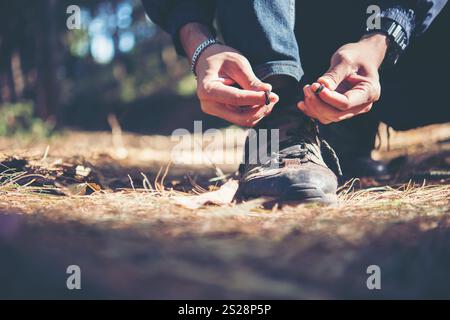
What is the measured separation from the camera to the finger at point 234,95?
132 cm

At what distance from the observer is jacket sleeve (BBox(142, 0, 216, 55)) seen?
5.73 ft

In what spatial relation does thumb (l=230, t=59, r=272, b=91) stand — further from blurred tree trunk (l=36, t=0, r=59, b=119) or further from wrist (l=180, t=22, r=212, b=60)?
blurred tree trunk (l=36, t=0, r=59, b=119)

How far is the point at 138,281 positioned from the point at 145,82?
10534 millimetres

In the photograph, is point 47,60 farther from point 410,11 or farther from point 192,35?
point 410,11

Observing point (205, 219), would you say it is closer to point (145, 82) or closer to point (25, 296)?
point (25, 296)

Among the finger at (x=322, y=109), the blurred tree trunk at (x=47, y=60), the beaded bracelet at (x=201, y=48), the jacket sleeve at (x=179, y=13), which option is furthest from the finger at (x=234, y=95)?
the blurred tree trunk at (x=47, y=60)

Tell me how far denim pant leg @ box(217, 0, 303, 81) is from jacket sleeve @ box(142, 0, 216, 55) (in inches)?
7.5

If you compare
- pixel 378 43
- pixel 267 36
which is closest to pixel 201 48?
pixel 267 36

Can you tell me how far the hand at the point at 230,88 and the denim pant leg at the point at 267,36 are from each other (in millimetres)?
130

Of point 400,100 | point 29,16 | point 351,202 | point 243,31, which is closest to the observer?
point 351,202

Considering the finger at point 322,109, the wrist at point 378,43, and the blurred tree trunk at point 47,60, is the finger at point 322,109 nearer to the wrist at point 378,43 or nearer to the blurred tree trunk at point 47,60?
the wrist at point 378,43

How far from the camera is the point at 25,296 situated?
761 millimetres

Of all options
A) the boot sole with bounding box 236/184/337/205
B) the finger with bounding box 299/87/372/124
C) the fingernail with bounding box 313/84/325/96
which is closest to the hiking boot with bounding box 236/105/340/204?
the boot sole with bounding box 236/184/337/205
